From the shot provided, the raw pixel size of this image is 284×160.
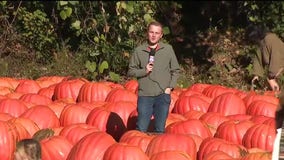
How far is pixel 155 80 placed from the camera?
6.28 metres

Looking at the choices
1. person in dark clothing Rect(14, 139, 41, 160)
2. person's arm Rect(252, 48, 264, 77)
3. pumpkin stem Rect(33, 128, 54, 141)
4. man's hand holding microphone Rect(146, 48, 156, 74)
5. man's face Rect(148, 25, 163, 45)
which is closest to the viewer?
person in dark clothing Rect(14, 139, 41, 160)

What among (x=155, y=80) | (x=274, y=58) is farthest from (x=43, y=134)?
(x=274, y=58)

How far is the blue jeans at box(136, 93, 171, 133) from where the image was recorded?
6.31 m

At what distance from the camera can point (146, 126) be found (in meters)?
6.40

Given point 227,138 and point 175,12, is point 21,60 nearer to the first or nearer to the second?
point 175,12

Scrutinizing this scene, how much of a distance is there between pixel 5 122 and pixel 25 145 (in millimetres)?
1808

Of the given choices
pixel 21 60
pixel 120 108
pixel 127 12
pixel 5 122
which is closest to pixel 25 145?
pixel 5 122

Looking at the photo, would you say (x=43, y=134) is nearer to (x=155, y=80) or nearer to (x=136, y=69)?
(x=136, y=69)

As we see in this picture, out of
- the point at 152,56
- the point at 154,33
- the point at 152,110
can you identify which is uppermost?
the point at 154,33

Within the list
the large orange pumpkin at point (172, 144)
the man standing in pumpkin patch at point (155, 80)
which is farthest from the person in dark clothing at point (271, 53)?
the large orange pumpkin at point (172, 144)

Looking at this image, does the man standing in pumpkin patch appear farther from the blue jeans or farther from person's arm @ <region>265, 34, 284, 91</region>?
person's arm @ <region>265, 34, 284, 91</region>

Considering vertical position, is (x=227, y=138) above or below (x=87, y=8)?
below

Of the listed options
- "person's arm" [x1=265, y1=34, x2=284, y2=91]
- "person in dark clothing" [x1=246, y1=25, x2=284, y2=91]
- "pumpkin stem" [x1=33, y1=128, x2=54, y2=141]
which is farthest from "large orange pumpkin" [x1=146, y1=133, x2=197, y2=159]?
"person's arm" [x1=265, y1=34, x2=284, y2=91]

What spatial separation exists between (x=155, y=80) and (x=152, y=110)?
12.4 inches
